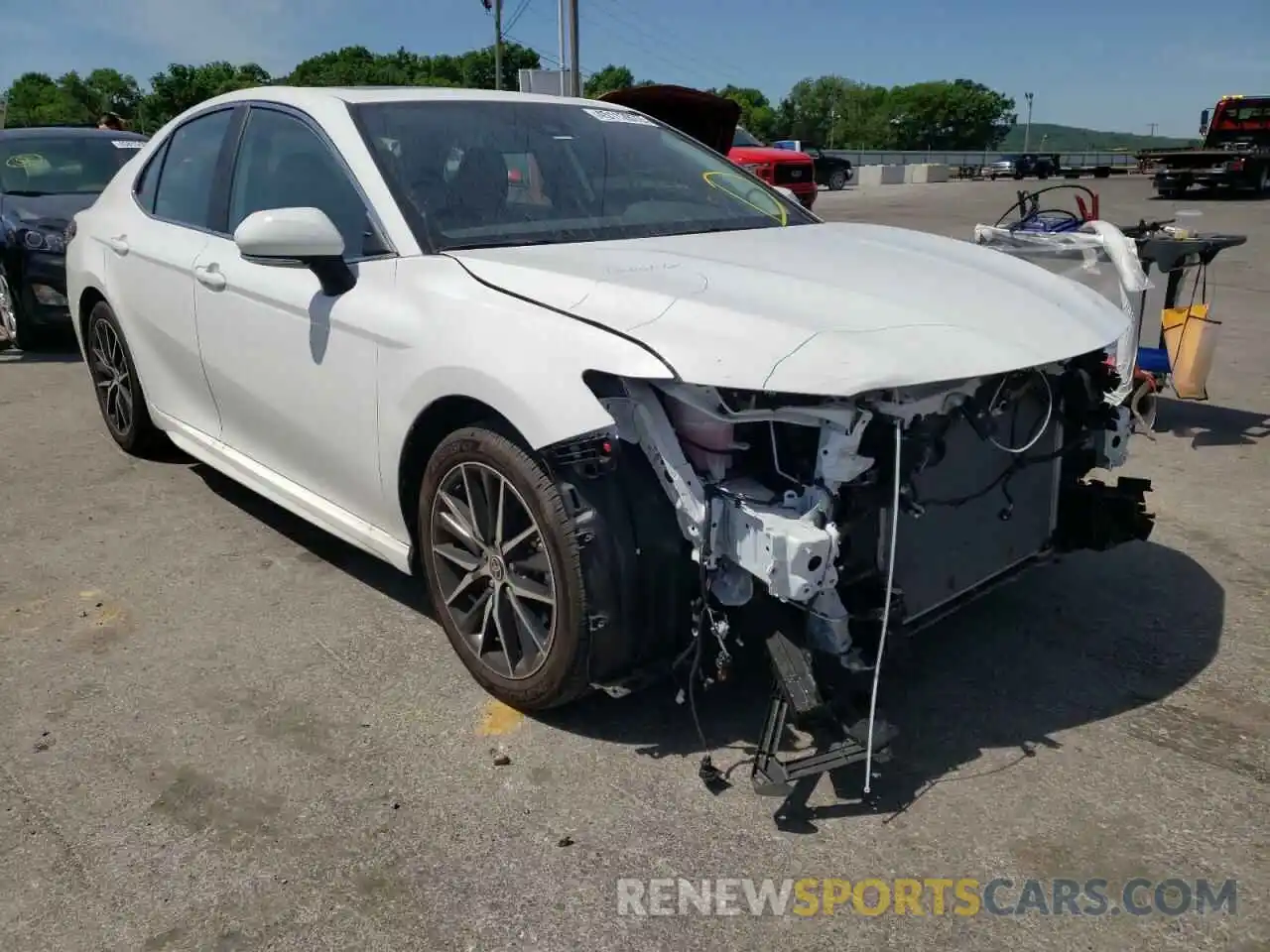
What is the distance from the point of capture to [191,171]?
4.35 meters

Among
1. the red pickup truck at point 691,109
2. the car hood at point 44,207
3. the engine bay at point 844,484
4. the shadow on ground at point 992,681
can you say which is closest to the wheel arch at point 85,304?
the shadow on ground at point 992,681

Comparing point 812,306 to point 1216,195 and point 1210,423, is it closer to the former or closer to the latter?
point 1210,423

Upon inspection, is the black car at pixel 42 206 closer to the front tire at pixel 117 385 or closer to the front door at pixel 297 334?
the front tire at pixel 117 385

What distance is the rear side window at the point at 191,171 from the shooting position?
4184 mm

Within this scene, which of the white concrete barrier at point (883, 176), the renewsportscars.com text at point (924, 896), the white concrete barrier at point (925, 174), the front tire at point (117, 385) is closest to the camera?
the renewsportscars.com text at point (924, 896)

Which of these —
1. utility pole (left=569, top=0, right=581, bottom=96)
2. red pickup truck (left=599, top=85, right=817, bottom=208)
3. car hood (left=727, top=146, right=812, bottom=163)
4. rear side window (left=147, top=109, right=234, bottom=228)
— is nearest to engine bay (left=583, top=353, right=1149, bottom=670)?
rear side window (left=147, top=109, right=234, bottom=228)

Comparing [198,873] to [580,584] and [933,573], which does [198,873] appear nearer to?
[580,584]

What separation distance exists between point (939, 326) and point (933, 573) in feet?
2.35

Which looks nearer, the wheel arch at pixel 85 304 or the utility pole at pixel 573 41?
the wheel arch at pixel 85 304

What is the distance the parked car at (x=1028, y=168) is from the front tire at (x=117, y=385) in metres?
46.3

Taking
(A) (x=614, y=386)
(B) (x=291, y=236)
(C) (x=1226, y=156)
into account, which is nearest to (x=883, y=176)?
(C) (x=1226, y=156)

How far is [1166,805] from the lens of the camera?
2.61m

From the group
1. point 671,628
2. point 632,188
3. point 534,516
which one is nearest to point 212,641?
point 534,516

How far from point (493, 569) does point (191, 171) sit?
249 cm
